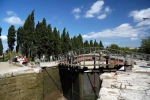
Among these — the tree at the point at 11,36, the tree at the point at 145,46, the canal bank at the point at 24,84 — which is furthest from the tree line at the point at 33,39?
the tree at the point at 145,46

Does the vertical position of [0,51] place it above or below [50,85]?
above

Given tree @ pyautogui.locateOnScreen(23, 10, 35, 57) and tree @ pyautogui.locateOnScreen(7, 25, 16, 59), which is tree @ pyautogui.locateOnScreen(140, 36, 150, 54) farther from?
tree @ pyautogui.locateOnScreen(7, 25, 16, 59)

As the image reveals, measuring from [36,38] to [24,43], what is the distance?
102 inches

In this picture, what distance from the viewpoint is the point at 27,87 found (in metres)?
12.0

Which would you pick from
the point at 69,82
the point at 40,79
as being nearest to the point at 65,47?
the point at 69,82

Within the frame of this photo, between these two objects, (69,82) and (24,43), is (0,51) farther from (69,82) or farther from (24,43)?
(69,82)

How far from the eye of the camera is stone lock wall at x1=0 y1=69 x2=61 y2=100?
1042 centimetres

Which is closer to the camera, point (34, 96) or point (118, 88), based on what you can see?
point (118, 88)

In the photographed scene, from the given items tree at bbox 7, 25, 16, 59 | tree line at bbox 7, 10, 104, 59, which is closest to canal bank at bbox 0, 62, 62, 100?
tree line at bbox 7, 10, 104, 59

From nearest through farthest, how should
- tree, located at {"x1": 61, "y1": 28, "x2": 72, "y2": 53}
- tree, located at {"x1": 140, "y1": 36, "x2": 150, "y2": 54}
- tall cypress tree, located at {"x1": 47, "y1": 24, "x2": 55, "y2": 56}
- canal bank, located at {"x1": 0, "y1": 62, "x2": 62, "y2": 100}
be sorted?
canal bank, located at {"x1": 0, "y1": 62, "x2": 62, "y2": 100}
tall cypress tree, located at {"x1": 47, "y1": 24, "x2": 55, "y2": 56}
tree, located at {"x1": 140, "y1": 36, "x2": 150, "y2": 54}
tree, located at {"x1": 61, "y1": 28, "x2": 72, "y2": 53}

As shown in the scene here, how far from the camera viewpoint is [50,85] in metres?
16.2

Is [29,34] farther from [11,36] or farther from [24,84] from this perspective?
[24,84]

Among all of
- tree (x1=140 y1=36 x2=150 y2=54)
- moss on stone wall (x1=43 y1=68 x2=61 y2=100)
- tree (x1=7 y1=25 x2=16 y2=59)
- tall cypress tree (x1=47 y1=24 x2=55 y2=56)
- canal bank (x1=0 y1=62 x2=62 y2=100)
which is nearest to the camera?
canal bank (x1=0 y1=62 x2=62 y2=100)

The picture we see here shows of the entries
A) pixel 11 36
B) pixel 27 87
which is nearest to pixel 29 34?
pixel 11 36
